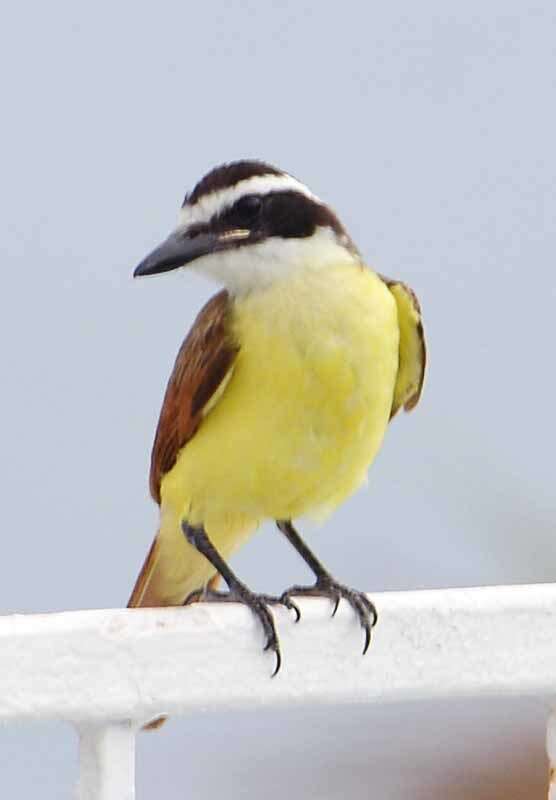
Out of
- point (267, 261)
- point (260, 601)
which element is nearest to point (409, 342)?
point (267, 261)

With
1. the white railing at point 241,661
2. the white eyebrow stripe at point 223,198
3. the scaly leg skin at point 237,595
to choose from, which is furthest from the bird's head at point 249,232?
the white railing at point 241,661

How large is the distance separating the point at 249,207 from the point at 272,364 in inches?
9.2

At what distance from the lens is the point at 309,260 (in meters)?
2.42

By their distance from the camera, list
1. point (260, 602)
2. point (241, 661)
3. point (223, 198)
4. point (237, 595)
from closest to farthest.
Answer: point (241, 661) → point (260, 602) → point (237, 595) → point (223, 198)

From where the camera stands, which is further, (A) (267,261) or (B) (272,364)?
(A) (267,261)

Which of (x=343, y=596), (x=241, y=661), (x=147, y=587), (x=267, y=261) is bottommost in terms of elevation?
(x=147, y=587)

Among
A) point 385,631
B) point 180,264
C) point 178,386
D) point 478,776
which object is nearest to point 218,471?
point 178,386

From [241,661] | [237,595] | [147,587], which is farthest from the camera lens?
[147,587]

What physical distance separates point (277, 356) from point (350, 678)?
29.9 inches

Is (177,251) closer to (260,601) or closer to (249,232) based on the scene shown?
(249,232)

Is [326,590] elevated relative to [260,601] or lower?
lower

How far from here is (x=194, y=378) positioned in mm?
2322

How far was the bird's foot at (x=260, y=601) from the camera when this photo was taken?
5.12 ft

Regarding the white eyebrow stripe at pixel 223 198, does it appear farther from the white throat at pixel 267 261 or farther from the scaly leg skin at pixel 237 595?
the scaly leg skin at pixel 237 595
